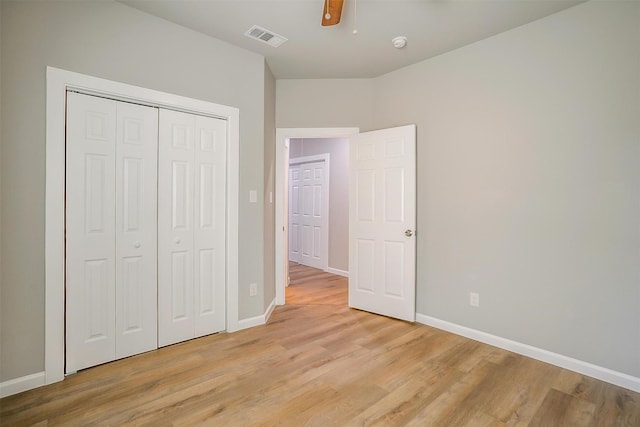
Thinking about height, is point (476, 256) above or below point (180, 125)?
below

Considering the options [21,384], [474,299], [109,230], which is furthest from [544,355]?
[21,384]

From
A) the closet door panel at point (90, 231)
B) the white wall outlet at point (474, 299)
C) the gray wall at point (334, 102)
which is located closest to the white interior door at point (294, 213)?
the gray wall at point (334, 102)

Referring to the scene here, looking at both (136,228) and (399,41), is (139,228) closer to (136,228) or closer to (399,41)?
(136,228)

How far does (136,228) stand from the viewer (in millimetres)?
2449

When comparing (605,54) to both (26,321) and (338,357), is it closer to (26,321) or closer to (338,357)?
(338,357)

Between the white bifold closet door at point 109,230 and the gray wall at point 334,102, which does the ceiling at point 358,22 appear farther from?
the white bifold closet door at point 109,230

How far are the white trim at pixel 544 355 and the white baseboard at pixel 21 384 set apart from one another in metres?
3.10

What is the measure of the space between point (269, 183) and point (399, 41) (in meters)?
1.87

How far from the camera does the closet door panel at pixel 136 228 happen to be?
7.77 feet

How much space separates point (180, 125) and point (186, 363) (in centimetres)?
191

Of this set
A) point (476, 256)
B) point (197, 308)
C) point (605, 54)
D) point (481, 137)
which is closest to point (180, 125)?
point (197, 308)

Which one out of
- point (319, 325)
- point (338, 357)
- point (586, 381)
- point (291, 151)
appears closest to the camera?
point (586, 381)

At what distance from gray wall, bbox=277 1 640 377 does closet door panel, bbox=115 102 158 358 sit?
2.50 m

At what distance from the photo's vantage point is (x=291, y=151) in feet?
21.1
